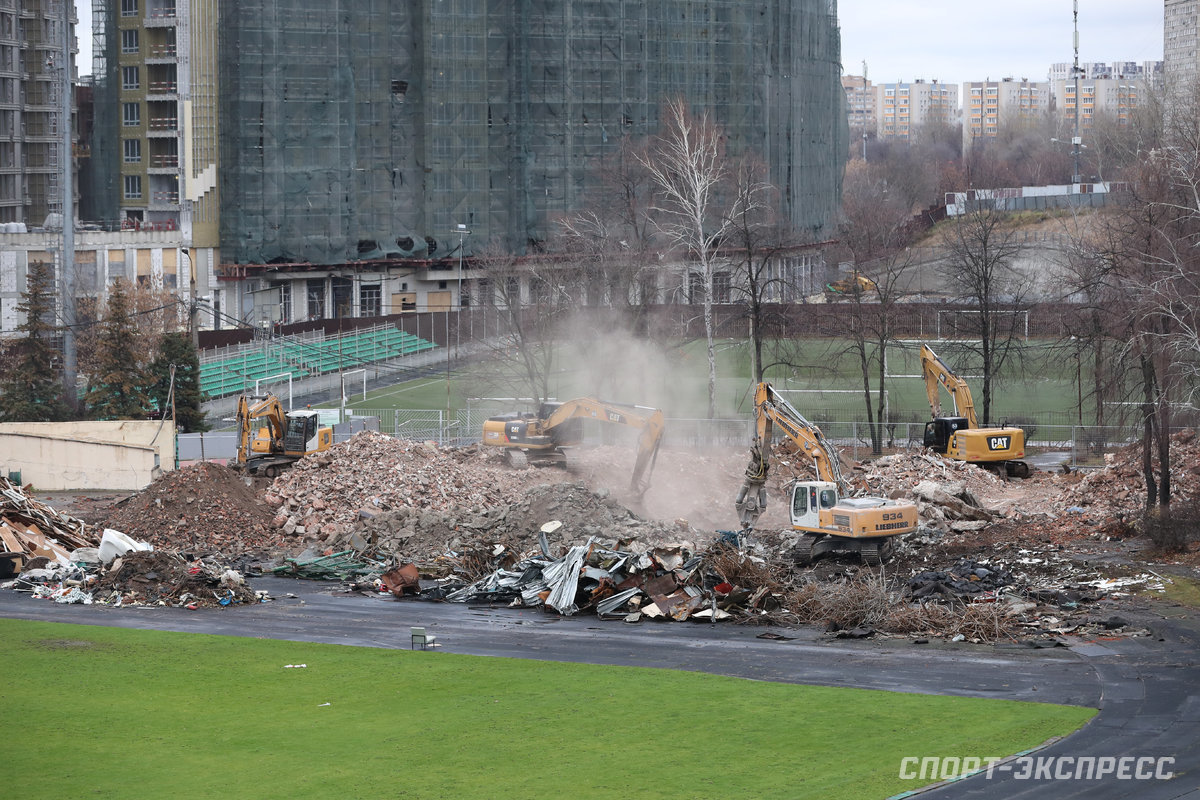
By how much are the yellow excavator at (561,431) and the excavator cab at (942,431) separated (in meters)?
9.37

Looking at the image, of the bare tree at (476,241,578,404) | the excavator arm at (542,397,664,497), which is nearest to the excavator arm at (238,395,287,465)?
the excavator arm at (542,397,664,497)

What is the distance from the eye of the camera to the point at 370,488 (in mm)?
41312

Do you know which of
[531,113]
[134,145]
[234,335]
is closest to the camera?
[234,335]

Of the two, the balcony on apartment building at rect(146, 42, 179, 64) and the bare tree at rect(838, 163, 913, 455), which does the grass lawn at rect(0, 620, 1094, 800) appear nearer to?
the bare tree at rect(838, 163, 913, 455)


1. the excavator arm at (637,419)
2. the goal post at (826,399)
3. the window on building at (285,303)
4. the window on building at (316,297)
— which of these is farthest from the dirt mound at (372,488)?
the window on building at (316,297)

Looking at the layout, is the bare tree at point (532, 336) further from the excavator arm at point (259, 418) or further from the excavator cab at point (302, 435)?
the excavator arm at point (259, 418)

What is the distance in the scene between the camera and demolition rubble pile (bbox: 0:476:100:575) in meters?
36.2

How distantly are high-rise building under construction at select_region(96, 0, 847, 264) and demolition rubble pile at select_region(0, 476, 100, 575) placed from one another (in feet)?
155

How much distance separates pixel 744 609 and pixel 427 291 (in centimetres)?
6400

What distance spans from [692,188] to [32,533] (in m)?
33.6

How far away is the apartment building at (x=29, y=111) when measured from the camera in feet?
339

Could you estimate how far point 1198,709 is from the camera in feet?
71.4

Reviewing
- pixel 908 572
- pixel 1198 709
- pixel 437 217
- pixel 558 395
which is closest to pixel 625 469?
pixel 908 572

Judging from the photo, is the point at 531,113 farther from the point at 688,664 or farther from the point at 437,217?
the point at 688,664
